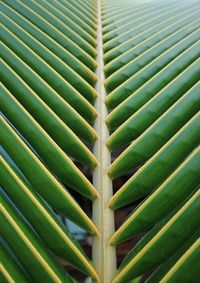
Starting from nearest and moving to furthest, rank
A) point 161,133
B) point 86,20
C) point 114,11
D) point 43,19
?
point 161,133, point 43,19, point 86,20, point 114,11

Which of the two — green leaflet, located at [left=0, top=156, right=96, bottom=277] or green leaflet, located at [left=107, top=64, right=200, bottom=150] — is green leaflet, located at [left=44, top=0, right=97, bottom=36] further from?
green leaflet, located at [left=0, top=156, right=96, bottom=277]

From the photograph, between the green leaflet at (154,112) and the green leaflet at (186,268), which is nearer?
the green leaflet at (186,268)

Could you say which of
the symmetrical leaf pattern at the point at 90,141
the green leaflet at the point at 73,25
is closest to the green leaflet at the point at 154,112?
the symmetrical leaf pattern at the point at 90,141

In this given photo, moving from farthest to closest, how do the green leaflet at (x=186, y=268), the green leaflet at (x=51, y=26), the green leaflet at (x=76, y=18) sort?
the green leaflet at (x=76, y=18)
the green leaflet at (x=51, y=26)
the green leaflet at (x=186, y=268)

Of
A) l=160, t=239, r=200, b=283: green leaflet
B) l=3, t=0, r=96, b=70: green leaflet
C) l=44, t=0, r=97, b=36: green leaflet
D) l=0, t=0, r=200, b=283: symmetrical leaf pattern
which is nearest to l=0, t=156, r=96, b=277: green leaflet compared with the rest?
l=0, t=0, r=200, b=283: symmetrical leaf pattern

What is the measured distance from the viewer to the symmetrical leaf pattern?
1.90 ft

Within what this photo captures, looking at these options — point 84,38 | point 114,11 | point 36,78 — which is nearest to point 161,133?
point 36,78

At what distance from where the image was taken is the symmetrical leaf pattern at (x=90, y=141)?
1.90ft

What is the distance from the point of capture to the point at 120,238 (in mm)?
631

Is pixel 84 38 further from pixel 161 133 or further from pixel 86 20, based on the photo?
pixel 161 133

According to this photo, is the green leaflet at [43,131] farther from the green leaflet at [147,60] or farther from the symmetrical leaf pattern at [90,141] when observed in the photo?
the green leaflet at [147,60]

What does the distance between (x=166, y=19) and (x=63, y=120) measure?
28.6 inches

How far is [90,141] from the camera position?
83cm

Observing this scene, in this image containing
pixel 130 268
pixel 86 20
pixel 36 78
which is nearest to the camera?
pixel 130 268
